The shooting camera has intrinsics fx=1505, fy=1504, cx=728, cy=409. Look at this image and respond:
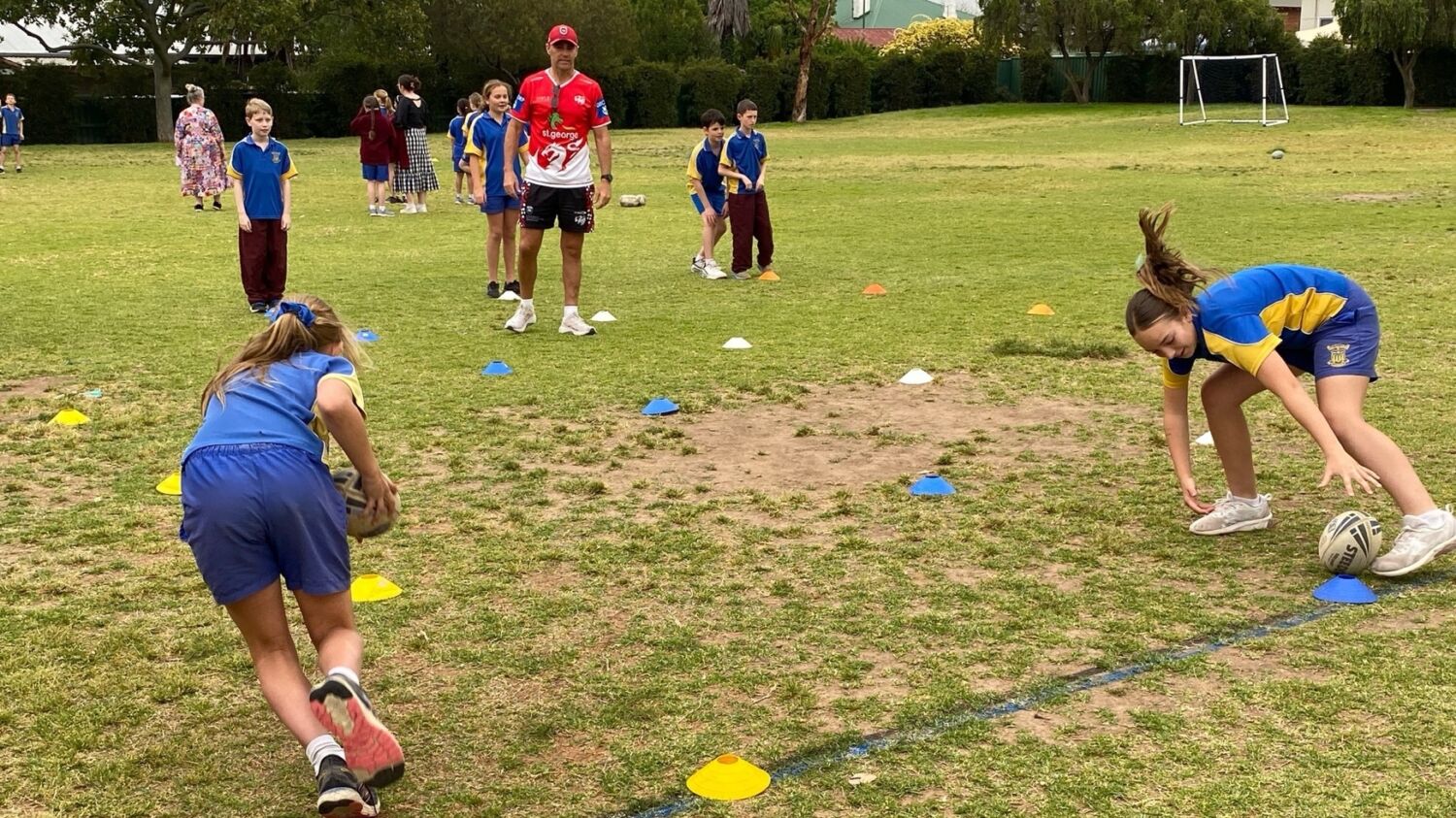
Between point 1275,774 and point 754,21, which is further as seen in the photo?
point 754,21

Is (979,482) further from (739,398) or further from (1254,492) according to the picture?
(739,398)

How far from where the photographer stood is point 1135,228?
16906mm

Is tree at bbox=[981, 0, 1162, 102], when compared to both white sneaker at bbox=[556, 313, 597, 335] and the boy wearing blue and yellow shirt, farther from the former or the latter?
the boy wearing blue and yellow shirt

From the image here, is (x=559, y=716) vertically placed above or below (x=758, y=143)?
below

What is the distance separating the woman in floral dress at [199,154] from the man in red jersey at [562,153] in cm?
1268

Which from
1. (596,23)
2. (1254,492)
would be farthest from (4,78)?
(1254,492)

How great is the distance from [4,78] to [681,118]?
22.4 m

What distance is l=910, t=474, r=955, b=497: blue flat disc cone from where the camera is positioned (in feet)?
21.0

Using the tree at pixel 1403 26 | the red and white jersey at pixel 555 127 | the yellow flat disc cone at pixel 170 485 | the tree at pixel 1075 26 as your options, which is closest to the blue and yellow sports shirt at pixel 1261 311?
the yellow flat disc cone at pixel 170 485

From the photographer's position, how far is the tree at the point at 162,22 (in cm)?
4188

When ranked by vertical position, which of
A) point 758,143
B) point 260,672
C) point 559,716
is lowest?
point 559,716

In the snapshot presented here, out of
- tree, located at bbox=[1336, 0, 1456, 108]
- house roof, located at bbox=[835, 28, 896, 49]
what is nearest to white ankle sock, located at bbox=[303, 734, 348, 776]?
tree, located at bbox=[1336, 0, 1456, 108]

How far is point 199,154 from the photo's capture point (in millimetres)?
21641

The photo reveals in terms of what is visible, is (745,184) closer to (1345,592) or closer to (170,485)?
(170,485)
